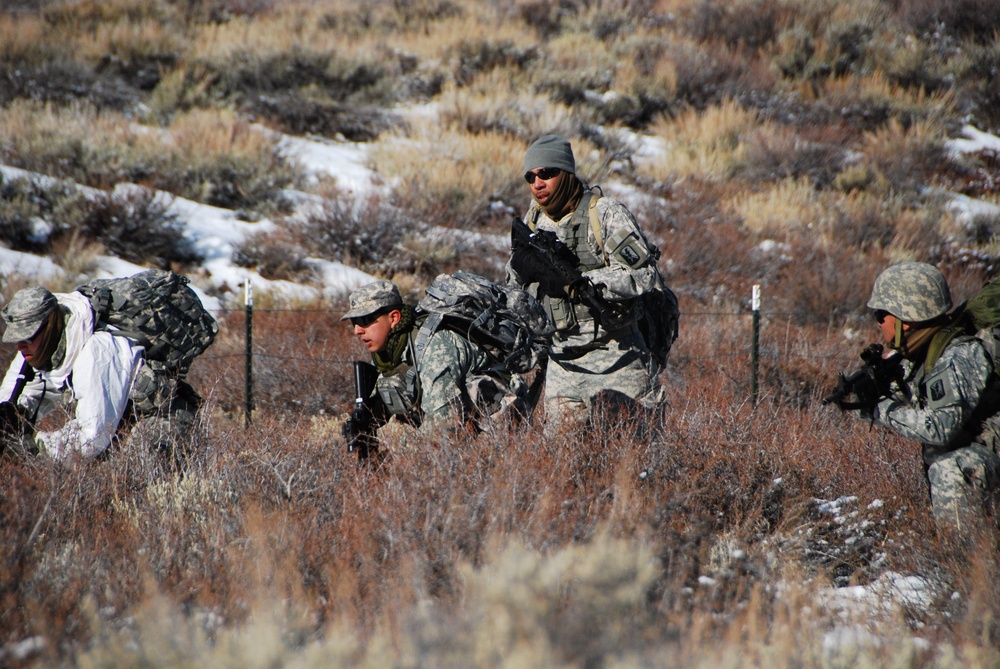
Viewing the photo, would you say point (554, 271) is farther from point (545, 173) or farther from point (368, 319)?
point (368, 319)

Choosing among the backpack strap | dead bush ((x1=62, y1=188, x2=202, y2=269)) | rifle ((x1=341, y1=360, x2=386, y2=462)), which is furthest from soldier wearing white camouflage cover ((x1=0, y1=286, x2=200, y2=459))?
dead bush ((x1=62, y1=188, x2=202, y2=269))

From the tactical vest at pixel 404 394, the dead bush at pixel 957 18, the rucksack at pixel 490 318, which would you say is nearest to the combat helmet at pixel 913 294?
the rucksack at pixel 490 318

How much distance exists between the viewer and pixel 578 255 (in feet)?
13.7

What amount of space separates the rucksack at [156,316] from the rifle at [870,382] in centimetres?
311

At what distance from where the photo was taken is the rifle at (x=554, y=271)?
3.88m

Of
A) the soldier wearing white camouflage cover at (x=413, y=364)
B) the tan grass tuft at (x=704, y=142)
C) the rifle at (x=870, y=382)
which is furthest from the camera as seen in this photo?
the tan grass tuft at (x=704, y=142)

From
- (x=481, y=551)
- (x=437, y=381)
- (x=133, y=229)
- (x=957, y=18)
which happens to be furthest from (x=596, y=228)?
(x=957, y=18)

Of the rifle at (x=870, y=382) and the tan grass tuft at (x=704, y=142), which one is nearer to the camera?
the rifle at (x=870, y=382)

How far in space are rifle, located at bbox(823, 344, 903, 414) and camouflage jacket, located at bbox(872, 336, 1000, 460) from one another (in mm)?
78

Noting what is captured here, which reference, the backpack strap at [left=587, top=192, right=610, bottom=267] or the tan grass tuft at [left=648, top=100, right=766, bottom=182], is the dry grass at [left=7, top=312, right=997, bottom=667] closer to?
the backpack strap at [left=587, top=192, right=610, bottom=267]

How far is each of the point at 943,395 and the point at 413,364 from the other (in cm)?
228

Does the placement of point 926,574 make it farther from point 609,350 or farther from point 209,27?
point 209,27

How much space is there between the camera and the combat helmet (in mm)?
3326

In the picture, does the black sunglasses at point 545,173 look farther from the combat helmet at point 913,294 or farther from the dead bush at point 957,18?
the dead bush at point 957,18
